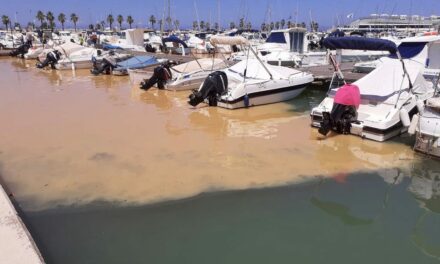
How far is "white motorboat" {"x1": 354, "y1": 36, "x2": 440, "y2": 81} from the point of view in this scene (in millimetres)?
13359

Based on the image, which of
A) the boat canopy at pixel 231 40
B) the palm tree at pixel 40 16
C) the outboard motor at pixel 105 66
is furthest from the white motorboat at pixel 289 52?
the palm tree at pixel 40 16

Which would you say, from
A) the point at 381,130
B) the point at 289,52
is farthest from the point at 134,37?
the point at 381,130

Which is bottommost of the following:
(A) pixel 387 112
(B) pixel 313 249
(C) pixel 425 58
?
(B) pixel 313 249

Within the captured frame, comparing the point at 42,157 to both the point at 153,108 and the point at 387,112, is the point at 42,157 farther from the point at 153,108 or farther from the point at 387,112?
the point at 387,112

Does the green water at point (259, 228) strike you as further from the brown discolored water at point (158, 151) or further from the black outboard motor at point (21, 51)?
the black outboard motor at point (21, 51)

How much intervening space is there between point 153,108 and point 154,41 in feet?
86.0

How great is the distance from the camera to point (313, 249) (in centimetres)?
510

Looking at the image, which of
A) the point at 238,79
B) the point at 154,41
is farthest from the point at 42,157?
the point at 154,41

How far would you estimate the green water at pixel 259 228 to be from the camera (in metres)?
4.98

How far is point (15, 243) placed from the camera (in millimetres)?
4176

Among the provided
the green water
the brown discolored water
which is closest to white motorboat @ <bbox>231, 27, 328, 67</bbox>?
the brown discolored water

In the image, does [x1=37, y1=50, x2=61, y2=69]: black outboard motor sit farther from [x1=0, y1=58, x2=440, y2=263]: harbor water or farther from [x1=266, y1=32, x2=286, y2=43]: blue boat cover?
[x1=0, y1=58, x2=440, y2=263]: harbor water

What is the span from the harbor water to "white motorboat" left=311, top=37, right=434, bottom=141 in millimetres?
357

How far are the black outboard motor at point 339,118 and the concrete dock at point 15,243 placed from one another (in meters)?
7.04
